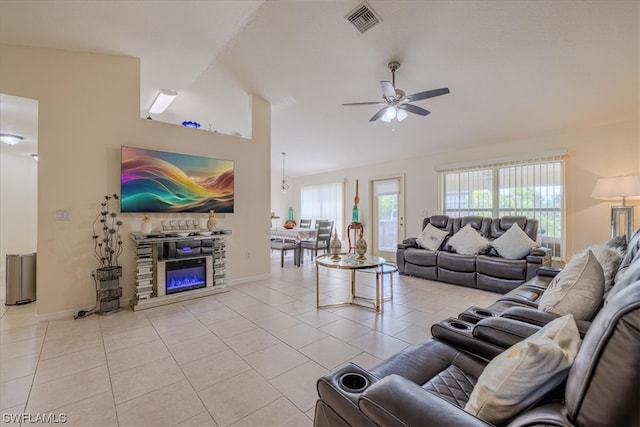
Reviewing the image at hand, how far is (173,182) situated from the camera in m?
3.79

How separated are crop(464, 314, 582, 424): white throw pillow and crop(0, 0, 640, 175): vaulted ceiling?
9.96ft

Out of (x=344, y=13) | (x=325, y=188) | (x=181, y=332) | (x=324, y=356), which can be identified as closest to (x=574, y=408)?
(x=324, y=356)

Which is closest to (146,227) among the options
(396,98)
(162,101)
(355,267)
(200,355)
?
(200,355)

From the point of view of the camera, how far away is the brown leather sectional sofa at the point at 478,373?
585 mm

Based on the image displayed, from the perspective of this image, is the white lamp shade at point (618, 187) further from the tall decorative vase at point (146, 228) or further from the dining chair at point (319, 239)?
the tall decorative vase at point (146, 228)

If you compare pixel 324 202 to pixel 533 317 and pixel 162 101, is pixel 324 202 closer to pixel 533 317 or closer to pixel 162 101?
pixel 162 101

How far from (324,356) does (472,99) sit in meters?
3.97

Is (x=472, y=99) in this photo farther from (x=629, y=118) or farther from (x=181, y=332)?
(x=181, y=332)

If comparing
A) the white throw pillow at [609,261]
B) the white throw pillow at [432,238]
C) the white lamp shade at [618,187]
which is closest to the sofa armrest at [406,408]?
the white throw pillow at [609,261]

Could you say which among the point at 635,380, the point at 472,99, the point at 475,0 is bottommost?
the point at 635,380

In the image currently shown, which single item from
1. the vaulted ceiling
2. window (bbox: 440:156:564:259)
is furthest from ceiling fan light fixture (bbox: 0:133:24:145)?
window (bbox: 440:156:564:259)

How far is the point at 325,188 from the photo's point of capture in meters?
8.20

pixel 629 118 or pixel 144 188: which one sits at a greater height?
pixel 629 118

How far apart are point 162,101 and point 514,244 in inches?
238
